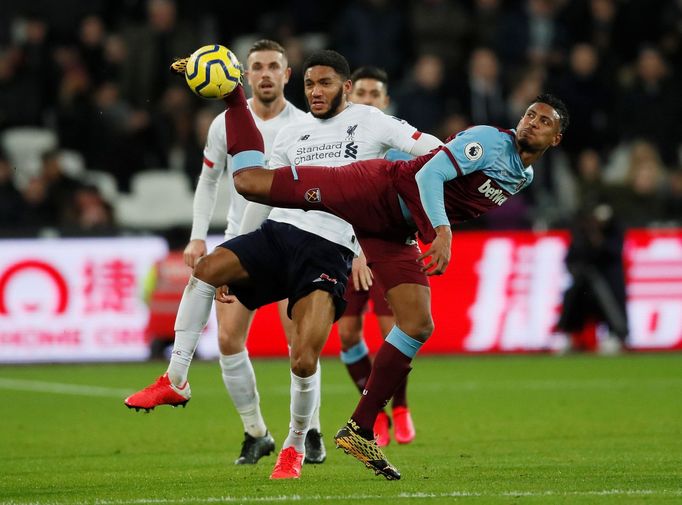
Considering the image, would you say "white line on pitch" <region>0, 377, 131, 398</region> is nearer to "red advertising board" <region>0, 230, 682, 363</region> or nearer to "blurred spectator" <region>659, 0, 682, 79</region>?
"red advertising board" <region>0, 230, 682, 363</region>

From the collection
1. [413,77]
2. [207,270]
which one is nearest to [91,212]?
[413,77]

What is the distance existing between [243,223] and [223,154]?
0.47m

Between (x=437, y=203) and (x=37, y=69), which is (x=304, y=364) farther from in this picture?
(x=37, y=69)

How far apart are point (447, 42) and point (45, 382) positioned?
795 cm

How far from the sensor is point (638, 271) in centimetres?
1677

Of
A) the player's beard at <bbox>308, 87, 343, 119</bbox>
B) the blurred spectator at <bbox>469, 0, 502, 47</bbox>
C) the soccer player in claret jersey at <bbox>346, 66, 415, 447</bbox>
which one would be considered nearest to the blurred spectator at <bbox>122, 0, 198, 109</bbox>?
the blurred spectator at <bbox>469, 0, 502, 47</bbox>

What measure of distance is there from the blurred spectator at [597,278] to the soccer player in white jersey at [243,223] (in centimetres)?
831

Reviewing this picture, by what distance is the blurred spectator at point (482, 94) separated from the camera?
18.3 m

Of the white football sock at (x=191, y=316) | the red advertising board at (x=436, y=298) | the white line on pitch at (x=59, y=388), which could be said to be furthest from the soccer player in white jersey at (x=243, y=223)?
the red advertising board at (x=436, y=298)

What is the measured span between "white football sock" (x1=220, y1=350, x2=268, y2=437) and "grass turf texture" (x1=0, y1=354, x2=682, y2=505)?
297 mm

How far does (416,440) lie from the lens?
9906mm

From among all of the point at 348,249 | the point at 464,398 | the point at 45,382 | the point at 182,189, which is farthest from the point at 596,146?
the point at 348,249

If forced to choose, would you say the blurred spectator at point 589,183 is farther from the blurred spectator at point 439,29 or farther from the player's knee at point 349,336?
the player's knee at point 349,336

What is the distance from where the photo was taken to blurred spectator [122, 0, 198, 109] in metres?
18.9
